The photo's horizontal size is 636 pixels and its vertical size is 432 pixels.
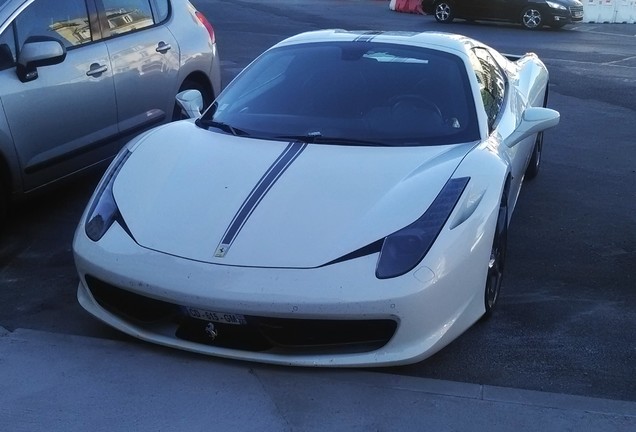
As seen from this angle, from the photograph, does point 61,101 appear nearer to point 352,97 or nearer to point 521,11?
point 352,97

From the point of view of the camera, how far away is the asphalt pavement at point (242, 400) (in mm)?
3502

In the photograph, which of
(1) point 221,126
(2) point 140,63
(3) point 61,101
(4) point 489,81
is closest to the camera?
(1) point 221,126

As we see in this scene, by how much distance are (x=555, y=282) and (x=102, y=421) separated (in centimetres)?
279

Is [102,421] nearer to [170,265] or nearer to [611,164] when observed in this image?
[170,265]

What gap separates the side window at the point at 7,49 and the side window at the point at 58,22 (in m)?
0.07

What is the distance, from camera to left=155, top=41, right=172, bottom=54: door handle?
273 inches

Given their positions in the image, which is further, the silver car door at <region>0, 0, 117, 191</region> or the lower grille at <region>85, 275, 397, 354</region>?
the silver car door at <region>0, 0, 117, 191</region>

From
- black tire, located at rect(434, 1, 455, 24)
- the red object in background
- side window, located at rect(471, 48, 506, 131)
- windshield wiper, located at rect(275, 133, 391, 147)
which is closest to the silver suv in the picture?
windshield wiper, located at rect(275, 133, 391, 147)

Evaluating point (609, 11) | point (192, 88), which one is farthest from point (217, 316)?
point (609, 11)

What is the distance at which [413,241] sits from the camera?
3885 millimetres

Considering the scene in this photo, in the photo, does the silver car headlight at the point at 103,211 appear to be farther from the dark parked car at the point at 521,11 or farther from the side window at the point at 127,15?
the dark parked car at the point at 521,11

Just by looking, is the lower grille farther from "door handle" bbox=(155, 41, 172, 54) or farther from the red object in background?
the red object in background

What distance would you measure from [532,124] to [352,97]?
3.43ft

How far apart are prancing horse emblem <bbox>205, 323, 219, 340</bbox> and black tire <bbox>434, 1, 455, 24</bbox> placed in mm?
19146
